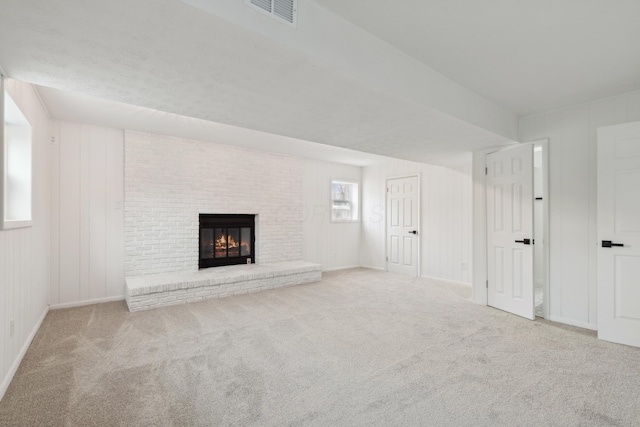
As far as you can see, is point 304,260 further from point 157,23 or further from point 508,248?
point 157,23

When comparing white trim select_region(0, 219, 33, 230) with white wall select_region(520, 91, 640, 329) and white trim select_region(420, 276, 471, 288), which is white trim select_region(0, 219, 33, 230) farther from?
white trim select_region(420, 276, 471, 288)

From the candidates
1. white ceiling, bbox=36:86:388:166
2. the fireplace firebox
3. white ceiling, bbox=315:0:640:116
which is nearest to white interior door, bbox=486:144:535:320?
white ceiling, bbox=315:0:640:116

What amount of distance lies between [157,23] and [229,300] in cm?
366

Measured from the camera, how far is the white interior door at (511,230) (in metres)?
3.64

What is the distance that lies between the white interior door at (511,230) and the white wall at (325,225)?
3.42 metres

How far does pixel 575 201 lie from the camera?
3.42 meters

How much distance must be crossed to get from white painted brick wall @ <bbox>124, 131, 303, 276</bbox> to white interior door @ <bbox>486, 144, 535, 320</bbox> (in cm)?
358

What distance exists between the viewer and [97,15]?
55.7 inches

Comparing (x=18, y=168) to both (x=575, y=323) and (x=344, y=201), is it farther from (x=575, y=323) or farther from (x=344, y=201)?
(x=575, y=323)

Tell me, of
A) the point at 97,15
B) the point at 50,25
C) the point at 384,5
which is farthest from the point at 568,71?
the point at 50,25

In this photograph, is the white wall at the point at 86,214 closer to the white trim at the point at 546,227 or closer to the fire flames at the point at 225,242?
the fire flames at the point at 225,242

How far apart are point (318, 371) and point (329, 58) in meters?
2.23

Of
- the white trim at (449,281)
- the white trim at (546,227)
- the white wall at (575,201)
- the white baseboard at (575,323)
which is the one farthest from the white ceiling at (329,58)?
the white trim at (449,281)

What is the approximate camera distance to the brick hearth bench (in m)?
3.94
